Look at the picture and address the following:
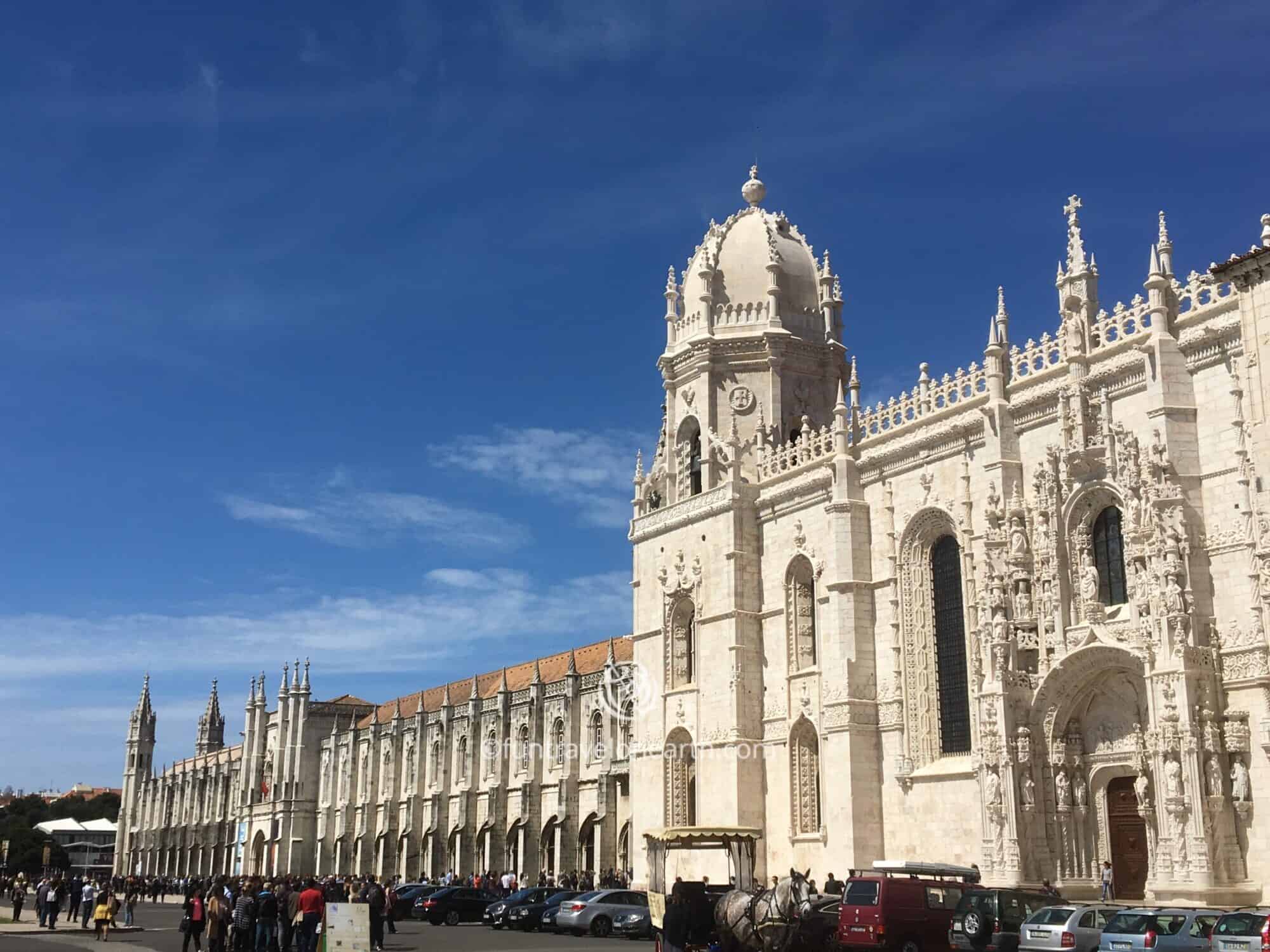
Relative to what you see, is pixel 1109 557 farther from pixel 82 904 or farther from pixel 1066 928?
pixel 82 904

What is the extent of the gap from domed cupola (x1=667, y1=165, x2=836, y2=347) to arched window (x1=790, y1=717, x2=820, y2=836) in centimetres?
1231

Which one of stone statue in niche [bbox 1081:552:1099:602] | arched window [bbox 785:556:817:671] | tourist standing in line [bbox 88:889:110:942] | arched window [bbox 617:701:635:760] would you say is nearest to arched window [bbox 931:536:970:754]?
stone statue in niche [bbox 1081:552:1099:602]

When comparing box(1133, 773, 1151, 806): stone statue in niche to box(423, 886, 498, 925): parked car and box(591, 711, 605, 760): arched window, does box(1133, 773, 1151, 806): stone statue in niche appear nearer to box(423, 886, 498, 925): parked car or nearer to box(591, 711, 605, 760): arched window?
box(423, 886, 498, 925): parked car

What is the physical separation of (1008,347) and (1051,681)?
7.78 meters

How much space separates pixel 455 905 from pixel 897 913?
21596mm

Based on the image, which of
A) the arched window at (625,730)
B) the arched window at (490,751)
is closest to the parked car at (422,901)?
the arched window at (625,730)

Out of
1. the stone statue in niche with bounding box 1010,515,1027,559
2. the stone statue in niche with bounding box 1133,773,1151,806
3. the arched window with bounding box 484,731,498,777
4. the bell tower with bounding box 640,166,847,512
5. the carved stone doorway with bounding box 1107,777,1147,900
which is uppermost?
the bell tower with bounding box 640,166,847,512

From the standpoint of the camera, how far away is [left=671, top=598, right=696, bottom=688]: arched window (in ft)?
128

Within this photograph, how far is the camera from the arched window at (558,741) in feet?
183

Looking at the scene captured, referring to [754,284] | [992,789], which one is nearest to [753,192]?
[754,284]

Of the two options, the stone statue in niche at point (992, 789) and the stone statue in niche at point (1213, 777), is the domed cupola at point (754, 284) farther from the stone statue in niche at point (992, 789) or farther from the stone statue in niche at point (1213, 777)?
the stone statue in niche at point (1213, 777)

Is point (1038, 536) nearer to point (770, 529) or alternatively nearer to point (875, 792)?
point (875, 792)

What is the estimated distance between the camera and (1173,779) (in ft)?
77.8

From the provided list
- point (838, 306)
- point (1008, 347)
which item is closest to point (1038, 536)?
point (1008, 347)
